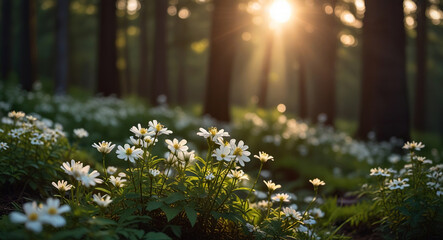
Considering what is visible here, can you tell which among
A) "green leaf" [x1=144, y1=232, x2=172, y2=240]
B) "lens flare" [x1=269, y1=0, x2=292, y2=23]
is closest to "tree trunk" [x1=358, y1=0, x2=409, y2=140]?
"lens flare" [x1=269, y1=0, x2=292, y2=23]

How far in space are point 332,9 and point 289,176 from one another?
8670 millimetres

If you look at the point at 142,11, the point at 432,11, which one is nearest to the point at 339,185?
the point at 432,11

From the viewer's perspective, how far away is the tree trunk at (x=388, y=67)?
8.03 m

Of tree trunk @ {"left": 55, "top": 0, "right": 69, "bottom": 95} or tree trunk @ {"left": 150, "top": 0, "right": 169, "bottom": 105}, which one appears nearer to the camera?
tree trunk @ {"left": 55, "top": 0, "right": 69, "bottom": 95}

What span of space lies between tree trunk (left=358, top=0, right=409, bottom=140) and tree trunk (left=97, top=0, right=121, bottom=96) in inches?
293

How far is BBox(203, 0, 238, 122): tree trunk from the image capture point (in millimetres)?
9758

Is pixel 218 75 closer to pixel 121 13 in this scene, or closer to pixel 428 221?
pixel 428 221

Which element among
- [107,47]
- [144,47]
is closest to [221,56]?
[107,47]

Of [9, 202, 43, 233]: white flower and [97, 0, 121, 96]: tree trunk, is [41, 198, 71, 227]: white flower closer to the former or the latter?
[9, 202, 43, 233]: white flower

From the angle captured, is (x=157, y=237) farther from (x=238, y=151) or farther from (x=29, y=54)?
(x=29, y=54)

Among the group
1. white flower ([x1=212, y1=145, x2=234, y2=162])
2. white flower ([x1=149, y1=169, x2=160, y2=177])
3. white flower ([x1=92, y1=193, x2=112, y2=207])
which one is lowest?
white flower ([x1=92, y1=193, x2=112, y2=207])

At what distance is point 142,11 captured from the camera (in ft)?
70.3

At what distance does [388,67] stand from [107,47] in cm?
808

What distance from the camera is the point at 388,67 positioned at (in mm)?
8078
